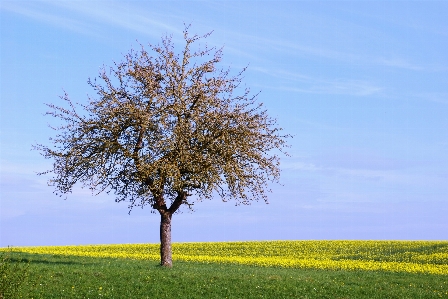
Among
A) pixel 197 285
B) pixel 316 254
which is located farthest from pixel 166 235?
pixel 316 254

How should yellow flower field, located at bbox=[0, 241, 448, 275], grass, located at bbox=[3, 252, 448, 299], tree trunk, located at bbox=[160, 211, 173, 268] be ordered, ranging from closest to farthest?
1. grass, located at bbox=[3, 252, 448, 299]
2. tree trunk, located at bbox=[160, 211, 173, 268]
3. yellow flower field, located at bbox=[0, 241, 448, 275]

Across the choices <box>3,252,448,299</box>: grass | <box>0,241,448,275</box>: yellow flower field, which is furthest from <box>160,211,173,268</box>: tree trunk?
<box>0,241,448,275</box>: yellow flower field

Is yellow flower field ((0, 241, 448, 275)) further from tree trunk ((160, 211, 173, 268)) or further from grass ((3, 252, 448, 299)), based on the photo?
grass ((3, 252, 448, 299))

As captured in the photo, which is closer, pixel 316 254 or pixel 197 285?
pixel 197 285

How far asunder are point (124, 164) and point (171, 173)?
13.1 feet

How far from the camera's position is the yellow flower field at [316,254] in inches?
1881

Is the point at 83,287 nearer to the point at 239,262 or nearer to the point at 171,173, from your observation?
the point at 171,173

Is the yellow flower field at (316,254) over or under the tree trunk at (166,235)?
under

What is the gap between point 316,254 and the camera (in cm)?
6325

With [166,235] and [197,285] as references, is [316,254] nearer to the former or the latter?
[166,235]

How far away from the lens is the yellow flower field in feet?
157

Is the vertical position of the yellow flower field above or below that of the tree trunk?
below

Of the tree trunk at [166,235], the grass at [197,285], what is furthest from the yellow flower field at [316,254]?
the grass at [197,285]

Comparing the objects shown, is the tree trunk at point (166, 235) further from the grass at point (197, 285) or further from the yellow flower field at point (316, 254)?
the yellow flower field at point (316, 254)
